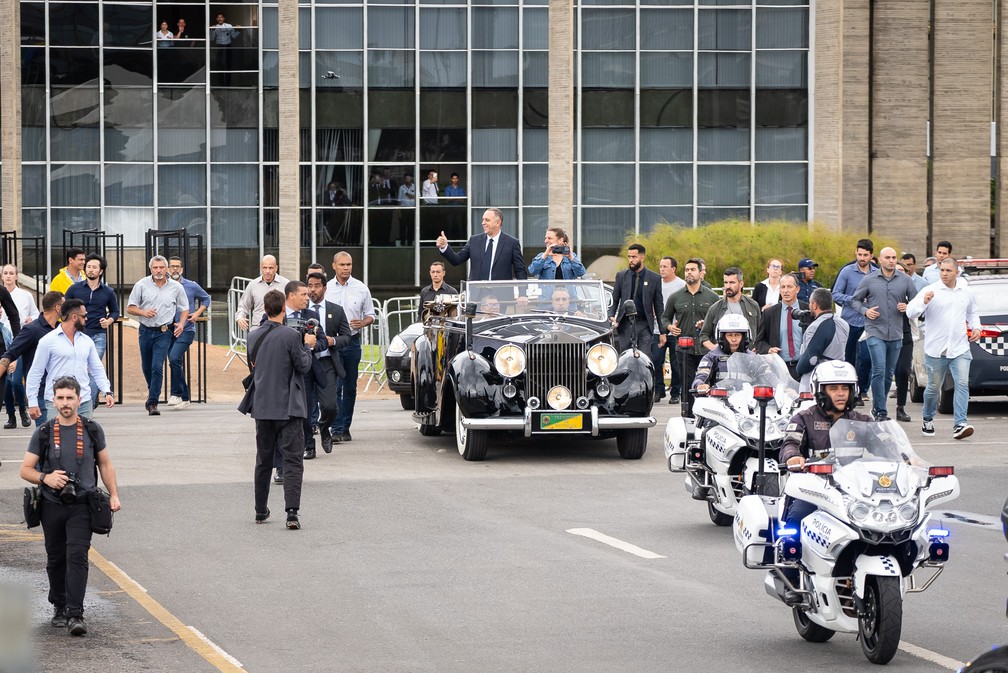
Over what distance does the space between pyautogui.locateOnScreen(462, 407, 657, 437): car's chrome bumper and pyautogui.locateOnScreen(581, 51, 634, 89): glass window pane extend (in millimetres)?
24101

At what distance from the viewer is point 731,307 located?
57.6 feet

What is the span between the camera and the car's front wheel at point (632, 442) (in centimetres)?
1572

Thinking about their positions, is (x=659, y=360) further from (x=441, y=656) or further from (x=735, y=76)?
(x=735, y=76)

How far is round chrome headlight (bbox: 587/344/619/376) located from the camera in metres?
15.4

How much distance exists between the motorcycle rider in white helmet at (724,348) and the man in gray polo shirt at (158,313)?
968 centimetres

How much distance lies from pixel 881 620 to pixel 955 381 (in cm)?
1026

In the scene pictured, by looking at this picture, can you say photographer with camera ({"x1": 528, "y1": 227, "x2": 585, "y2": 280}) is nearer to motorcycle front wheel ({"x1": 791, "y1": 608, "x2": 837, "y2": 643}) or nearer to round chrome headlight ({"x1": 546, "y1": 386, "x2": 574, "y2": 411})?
round chrome headlight ({"x1": 546, "y1": 386, "x2": 574, "y2": 411})

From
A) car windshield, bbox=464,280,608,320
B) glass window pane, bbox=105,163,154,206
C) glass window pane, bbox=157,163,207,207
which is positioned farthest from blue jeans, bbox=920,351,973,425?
glass window pane, bbox=105,163,154,206

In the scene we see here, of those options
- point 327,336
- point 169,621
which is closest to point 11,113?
point 327,336

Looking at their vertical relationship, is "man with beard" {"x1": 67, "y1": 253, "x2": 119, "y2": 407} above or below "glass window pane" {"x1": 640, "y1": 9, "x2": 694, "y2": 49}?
below

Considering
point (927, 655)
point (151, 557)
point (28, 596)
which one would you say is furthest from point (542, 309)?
point (927, 655)

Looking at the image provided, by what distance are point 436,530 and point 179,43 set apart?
2795 centimetres

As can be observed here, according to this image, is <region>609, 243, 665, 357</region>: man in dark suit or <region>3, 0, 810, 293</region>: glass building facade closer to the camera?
<region>609, 243, 665, 357</region>: man in dark suit

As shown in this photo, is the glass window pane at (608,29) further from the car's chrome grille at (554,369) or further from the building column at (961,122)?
the car's chrome grille at (554,369)
